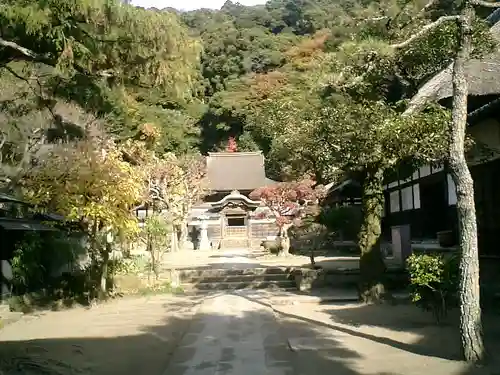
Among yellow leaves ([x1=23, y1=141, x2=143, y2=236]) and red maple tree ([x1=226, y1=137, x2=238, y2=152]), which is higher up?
red maple tree ([x1=226, y1=137, x2=238, y2=152])

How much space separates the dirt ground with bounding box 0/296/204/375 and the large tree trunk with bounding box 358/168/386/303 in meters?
3.94

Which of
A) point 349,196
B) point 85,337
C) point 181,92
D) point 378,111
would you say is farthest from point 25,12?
point 349,196

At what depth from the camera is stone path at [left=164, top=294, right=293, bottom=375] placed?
706cm

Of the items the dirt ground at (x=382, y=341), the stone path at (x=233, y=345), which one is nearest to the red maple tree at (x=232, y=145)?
the stone path at (x=233, y=345)

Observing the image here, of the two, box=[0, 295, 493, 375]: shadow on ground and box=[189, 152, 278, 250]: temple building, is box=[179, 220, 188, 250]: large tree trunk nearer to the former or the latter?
box=[189, 152, 278, 250]: temple building

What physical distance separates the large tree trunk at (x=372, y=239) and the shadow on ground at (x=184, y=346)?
89cm

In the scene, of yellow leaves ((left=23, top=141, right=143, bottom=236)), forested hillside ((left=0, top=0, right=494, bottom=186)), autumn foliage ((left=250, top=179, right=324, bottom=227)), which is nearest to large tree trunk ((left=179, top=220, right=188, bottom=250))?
forested hillside ((left=0, top=0, right=494, bottom=186))

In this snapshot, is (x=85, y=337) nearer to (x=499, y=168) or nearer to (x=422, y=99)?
(x=422, y=99)

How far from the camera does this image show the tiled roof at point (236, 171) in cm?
4169

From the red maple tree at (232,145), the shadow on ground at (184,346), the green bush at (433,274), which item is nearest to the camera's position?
the shadow on ground at (184,346)

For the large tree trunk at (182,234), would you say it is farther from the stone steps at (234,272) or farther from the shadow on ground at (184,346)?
the shadow on ground at (184,346)

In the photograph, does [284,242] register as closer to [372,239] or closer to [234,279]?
[234,279]

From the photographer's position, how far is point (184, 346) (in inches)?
339

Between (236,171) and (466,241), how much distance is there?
3645 centimetres
